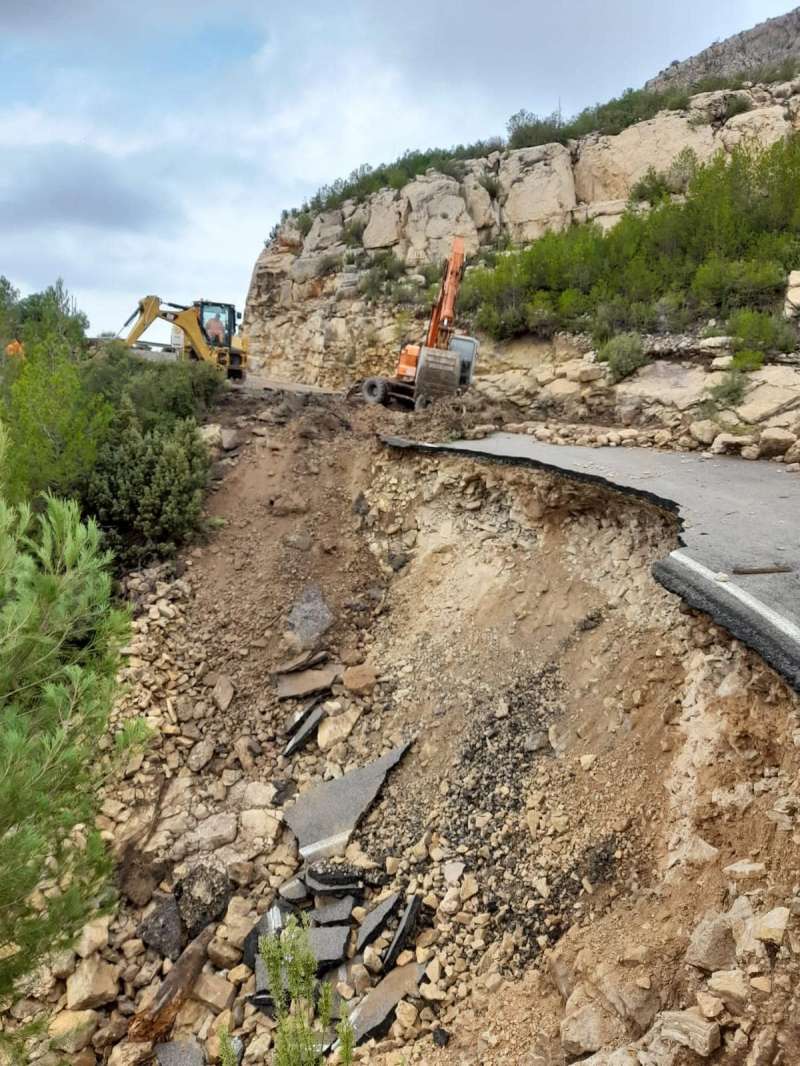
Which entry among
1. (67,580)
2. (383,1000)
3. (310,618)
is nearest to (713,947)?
(383,1000)

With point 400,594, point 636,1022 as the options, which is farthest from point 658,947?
point 400,594

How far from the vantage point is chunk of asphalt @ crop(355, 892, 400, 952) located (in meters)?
4.20

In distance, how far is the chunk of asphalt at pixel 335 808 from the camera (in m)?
4.91

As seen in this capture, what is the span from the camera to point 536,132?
71.3 ft

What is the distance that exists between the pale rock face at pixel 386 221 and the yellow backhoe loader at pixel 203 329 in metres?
7.71

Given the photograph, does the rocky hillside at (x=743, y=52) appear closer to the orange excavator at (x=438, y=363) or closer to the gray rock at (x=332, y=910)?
the orange excavator at (x=438, y=363)

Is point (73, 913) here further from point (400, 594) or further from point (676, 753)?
point (400, 594)

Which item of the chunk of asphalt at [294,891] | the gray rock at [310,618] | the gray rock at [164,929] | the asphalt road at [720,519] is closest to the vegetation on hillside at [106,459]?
the gray rock at [310,618]

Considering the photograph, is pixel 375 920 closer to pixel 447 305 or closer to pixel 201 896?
pixel 201 896

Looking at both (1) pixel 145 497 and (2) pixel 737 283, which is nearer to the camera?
(1) pixel 145 497

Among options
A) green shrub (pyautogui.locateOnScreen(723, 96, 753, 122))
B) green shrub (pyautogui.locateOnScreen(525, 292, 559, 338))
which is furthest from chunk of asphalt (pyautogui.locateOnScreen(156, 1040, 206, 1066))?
green shrub (pyautogui.locateOnScreen(723, 96, 753, 122))

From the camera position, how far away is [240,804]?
5.48 metres

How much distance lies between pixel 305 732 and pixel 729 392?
21.4 feet

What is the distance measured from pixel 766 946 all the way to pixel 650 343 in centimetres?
956
